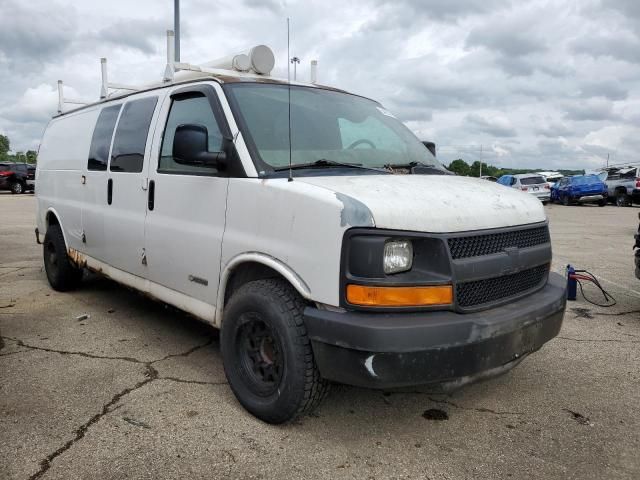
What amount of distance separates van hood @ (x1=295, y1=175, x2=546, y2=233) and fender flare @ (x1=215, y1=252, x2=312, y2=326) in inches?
16.0

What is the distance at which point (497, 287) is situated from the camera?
2844 mm

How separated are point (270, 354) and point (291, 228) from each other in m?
0.74

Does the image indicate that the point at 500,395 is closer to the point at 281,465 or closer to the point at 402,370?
the point at 402,370

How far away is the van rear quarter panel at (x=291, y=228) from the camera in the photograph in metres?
2.53

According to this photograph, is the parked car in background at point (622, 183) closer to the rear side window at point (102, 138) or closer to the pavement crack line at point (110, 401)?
the rear side window at point (102, 138)

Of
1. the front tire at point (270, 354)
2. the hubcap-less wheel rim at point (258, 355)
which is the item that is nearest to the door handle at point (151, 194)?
the front tire at point (270, 354)

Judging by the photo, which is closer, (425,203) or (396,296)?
(396,296)

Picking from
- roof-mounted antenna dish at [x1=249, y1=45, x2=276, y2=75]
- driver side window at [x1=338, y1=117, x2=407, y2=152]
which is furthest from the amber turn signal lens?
roof-mounted antenna dish at [x1=249, y1=45, x2=276, y2=75]

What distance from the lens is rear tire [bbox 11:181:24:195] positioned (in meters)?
26.8

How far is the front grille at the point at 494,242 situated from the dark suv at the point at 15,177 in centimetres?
2856

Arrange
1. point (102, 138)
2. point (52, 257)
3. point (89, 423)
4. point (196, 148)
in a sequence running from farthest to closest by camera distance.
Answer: point (52, 257)
point (102, 138)
point (196, 148)
point (89, 423)

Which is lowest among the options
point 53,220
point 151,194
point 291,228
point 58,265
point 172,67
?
point 58,265

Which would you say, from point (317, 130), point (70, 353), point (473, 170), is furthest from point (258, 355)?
point (473, 170)

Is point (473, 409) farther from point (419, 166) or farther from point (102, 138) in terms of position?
point (102, 138)
